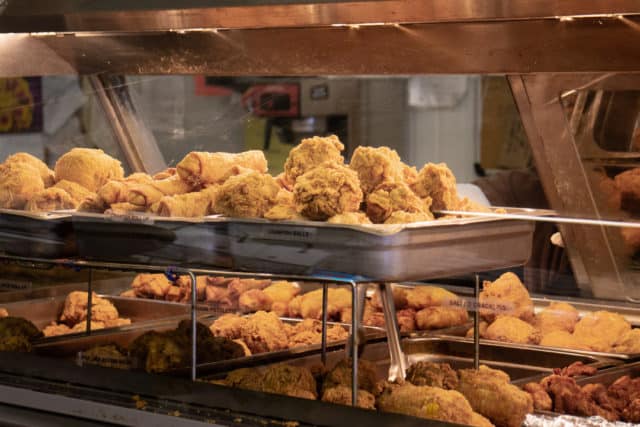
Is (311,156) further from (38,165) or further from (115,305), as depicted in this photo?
(115,305)

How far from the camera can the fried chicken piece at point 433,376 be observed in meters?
2.25

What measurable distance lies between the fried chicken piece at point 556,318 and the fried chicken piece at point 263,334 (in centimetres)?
66

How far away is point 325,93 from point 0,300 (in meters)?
1.22

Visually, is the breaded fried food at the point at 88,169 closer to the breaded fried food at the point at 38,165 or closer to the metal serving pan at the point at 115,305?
the breaded fried food at the point at 38,165

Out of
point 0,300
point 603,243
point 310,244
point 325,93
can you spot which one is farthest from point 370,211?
point 0,300

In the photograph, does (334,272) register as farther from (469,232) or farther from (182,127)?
(182,127)

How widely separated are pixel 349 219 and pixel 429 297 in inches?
24.8

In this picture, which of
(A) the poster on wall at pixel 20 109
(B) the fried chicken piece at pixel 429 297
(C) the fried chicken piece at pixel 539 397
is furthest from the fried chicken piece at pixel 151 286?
(C) the fried chicken piece at pixel 539 397

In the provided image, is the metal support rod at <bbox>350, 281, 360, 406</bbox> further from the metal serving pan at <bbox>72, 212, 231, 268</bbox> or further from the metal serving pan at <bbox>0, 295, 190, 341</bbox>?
the metal serving pan at <bbox>0, 295, 190, 341</bbox>

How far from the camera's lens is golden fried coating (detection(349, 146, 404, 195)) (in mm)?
2379

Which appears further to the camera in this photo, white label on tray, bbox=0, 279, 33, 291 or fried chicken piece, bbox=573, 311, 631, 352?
white label on tray, bbox=0, 279, 33, 291

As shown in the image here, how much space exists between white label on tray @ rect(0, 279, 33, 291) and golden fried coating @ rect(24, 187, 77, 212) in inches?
20.9

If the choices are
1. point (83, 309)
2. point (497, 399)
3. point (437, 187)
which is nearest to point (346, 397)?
point (497, 399)

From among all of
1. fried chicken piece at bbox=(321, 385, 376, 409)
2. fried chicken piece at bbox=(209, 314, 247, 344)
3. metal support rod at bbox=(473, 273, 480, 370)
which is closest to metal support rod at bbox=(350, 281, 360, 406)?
fried chicken piece at bbox=(321, 385, 376, 409)
